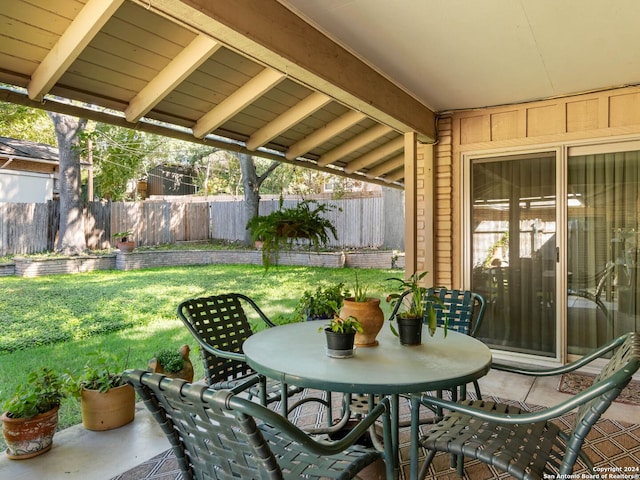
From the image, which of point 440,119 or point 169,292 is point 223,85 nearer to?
point 440,119

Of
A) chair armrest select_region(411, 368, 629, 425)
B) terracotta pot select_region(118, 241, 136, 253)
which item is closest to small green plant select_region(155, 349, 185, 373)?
chair armrest select_region(411, 368, 629, 425)

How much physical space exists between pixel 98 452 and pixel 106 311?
137 inches

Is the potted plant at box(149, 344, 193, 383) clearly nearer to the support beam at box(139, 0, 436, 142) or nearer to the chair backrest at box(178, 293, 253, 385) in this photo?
the chair backrest at box(178, 293, 253, 385)

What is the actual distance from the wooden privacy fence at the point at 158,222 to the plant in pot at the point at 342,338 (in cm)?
551

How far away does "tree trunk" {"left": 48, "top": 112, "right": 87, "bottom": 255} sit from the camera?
6039mm

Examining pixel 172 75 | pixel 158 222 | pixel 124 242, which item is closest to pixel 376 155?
pixel 172 75

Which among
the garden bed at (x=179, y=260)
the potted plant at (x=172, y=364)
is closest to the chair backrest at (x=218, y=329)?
the potted plant at (x=172, y=364)

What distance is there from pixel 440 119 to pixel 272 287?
14.4 feet

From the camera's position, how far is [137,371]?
45.1 inches

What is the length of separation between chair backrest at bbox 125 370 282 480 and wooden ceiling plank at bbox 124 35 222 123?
1834mm

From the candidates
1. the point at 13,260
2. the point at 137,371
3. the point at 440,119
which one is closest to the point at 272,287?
the point at 13,260

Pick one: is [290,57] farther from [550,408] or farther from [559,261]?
[559,261]

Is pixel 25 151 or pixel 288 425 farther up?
pixel 25 151

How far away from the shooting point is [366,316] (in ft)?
6.11
